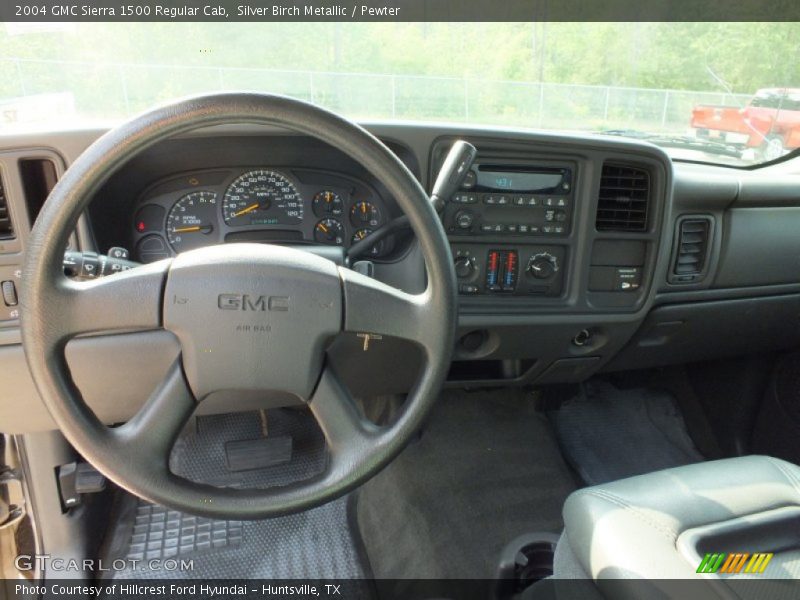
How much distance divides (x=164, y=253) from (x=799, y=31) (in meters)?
1.94

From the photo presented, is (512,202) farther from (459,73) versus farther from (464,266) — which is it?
(459,73)

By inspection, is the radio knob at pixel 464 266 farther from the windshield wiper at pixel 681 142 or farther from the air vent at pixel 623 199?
the windshield wiper at pixel 681 142

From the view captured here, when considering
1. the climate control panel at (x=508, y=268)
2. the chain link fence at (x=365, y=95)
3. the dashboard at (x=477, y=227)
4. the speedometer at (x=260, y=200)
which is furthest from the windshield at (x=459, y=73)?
the climate control panel at (x=508, y=268)

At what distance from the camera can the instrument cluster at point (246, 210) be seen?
1517 mm

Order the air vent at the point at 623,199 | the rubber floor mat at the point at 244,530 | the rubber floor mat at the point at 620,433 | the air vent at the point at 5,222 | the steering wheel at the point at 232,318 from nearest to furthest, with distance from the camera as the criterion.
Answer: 1. the steering wheel at the point at 232,318
2. the air vent at the point at 5,222
3. the air vent at the point at 623,199
4. the rubber floor mat at the point at 244,530
5. the rubber floor mat at the point at 620,433

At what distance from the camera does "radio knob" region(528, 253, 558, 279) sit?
5.38ft

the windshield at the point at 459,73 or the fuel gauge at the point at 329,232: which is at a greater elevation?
the windshield at the point at 459,73

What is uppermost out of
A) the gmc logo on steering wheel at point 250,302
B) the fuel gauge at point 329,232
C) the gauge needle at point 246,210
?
the gauge needle at point 246,210

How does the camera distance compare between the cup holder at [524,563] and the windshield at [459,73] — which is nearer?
the windshield at [459,73]

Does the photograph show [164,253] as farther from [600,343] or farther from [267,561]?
[600,343]

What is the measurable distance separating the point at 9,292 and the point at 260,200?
1.89ft

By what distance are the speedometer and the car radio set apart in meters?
0.39

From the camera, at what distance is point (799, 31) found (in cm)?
189

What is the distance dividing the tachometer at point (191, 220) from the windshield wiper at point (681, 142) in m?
1.03
